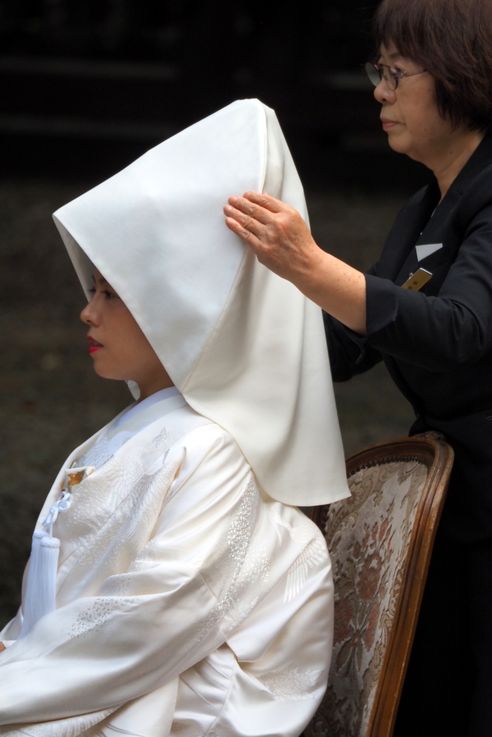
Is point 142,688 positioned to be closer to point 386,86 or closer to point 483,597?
point 483,597

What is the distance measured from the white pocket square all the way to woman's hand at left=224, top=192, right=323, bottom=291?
11.8 inches

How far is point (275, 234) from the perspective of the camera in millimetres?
2047

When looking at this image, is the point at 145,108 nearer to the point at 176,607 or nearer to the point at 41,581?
the point at 41,581

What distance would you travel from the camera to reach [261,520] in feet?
7.13

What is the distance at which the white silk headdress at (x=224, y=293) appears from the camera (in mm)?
2109

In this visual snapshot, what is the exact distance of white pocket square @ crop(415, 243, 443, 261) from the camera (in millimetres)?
2283

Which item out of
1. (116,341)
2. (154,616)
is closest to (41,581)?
(154,616)

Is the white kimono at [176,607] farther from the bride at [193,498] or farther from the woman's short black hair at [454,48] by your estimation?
the woman's short black hair at [454,48]

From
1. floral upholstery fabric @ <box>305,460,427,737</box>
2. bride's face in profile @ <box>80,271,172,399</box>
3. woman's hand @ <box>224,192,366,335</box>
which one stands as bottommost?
floral upholstery fabric @ <box>305,460,427,737</box>

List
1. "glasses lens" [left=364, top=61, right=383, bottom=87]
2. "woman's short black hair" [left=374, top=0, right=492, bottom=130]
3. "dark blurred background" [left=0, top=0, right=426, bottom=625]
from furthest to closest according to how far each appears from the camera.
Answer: "dark blurred background" [left=0, top=0, right=426, bottom=625], "glasses lens" [left=364, top=61, right=383, bottom=87], "woman's short black hair" [left=374, top=0, right=492, bottom=130]

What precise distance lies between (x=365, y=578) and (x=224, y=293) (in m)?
0.56

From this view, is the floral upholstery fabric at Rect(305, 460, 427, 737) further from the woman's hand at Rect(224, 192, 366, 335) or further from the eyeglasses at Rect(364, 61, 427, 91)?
the eyeglasses at Rect(364, 61, 427, 91)

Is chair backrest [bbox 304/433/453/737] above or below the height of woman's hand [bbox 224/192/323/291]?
below

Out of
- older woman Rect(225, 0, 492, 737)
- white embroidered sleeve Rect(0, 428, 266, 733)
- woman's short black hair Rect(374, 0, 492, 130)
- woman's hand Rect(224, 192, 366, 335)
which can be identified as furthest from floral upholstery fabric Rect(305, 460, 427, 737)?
woman's short black hair Rect(374, 0, 492, 130)
